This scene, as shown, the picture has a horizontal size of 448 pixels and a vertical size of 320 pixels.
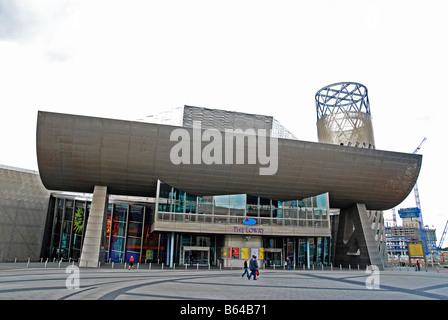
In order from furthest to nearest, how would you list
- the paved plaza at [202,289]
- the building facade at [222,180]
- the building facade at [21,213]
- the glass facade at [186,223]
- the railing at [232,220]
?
the building facade at [21,213] → the glass facade at [186,223] → the railing at [232,220] → the building facade at [222,180] → the paved plaza at [202,289]

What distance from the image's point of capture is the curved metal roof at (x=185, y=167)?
105ft

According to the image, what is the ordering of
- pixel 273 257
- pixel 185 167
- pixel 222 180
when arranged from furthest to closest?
1. pixel 273 257
2. pixel 222 180
3. pixel 185 167

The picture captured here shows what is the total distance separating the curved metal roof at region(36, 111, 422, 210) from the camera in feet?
105

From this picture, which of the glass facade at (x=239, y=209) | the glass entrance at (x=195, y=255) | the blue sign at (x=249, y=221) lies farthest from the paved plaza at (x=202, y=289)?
the glass entrance at (x=195, y=255)

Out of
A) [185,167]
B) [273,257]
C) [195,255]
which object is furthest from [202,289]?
[273,257]

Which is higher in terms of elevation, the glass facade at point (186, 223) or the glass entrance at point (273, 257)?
the glass facade at point (186, 223)

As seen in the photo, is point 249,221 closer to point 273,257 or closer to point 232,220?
point 232,220

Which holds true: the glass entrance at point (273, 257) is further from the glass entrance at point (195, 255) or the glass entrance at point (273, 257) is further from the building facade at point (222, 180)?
the glass entrance at point (195, 255)

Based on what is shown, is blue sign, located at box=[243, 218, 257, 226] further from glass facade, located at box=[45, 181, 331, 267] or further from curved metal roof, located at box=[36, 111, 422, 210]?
curved metal roof, located at box=[36, 111, 422, 210]

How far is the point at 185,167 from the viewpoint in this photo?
3541 centimetres

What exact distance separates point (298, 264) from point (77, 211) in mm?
36377

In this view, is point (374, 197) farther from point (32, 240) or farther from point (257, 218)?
point (32, 240)

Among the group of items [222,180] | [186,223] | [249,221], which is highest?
[222,180]
